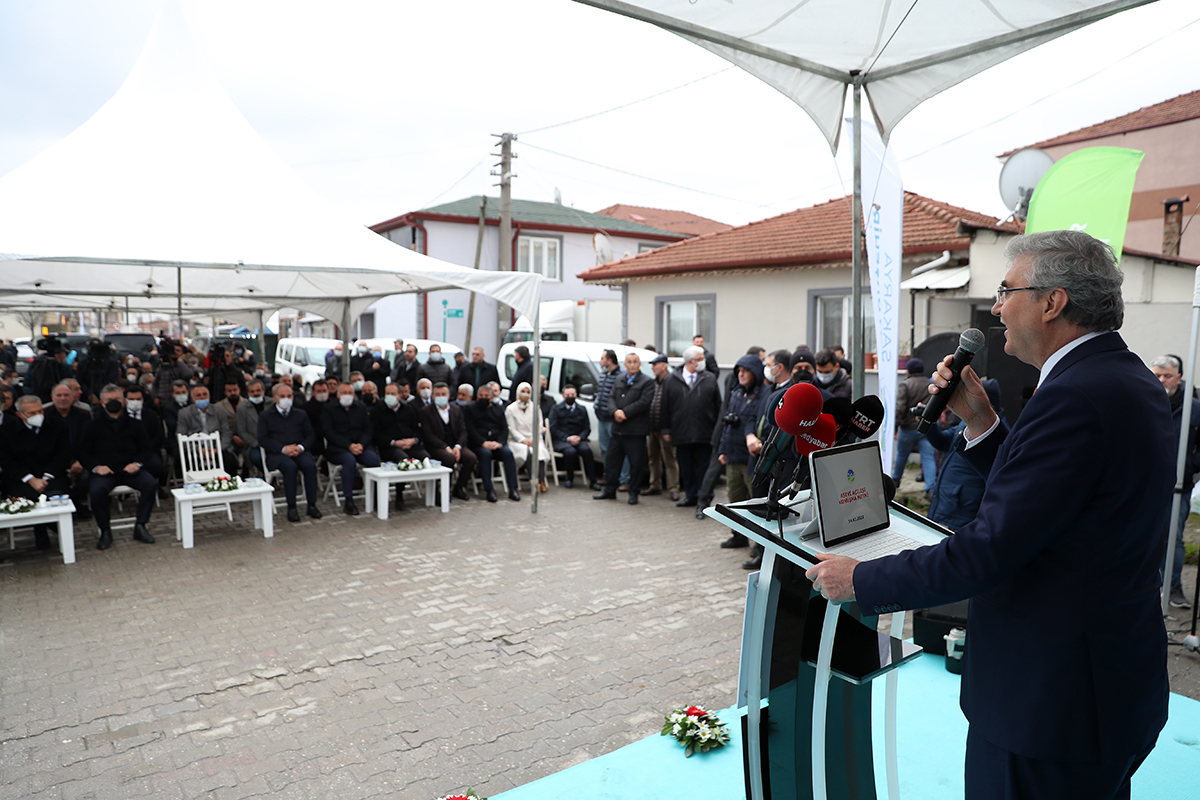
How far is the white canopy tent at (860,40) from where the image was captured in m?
3.44

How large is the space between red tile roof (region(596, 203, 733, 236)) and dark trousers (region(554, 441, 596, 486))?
29.2 meters

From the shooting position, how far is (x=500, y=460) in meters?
10.2

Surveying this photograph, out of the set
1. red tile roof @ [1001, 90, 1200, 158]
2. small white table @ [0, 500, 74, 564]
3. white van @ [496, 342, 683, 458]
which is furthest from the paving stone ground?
red tile roof @ [1001, 90, 1200, 158]

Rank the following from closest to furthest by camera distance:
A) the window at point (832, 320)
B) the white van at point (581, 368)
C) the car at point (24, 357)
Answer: the white van at point (581, 368), the window at point (832, 320), the car at point (24, 357)

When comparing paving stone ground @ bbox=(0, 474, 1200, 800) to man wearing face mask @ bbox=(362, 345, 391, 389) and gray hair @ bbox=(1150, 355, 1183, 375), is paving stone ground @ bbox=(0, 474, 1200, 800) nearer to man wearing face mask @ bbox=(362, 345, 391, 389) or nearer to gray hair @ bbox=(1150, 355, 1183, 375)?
gray hair @ bbox=(1150, 355, 1183, 375)

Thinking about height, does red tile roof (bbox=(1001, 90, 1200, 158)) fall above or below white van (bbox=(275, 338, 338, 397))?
above

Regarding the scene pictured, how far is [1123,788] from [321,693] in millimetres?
3842

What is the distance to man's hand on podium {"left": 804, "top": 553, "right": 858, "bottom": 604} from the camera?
1.90 m

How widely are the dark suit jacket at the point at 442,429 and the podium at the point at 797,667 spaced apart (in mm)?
7775

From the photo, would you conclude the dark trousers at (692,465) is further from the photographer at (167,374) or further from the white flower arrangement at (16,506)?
the photographer at (167,374)

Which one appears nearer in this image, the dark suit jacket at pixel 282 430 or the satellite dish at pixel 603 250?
the dark suit jacket at pixel 282 430

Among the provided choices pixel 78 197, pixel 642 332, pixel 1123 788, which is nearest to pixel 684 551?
pixel 1123 788

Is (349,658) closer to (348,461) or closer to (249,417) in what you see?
(348,461)

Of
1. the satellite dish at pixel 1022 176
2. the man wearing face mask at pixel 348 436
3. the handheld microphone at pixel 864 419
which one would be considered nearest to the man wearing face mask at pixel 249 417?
the man wearing face mask at pixel 348 436
